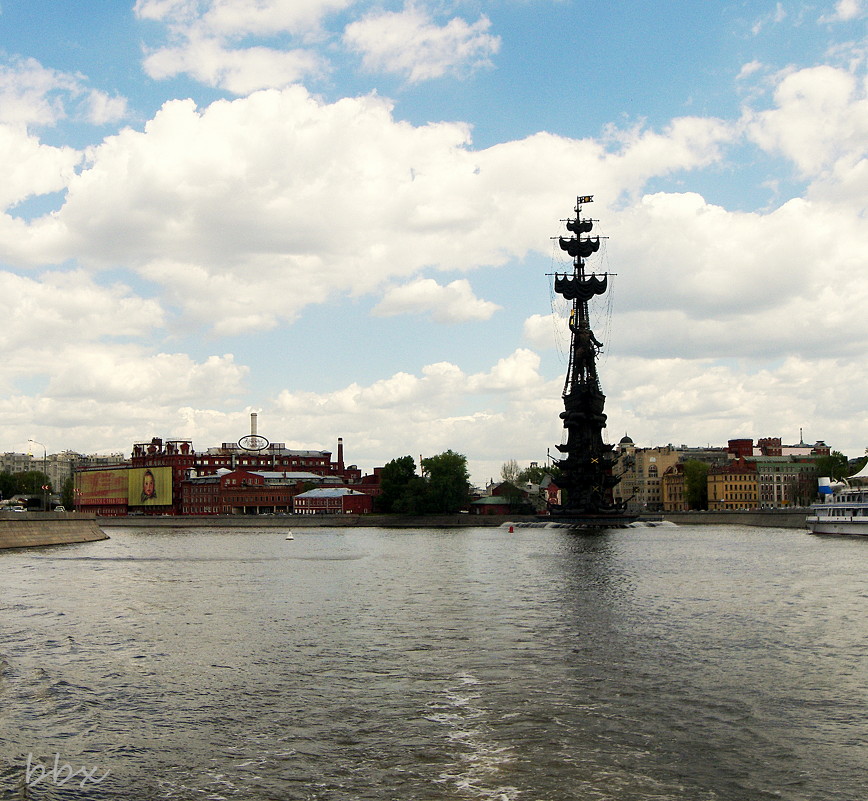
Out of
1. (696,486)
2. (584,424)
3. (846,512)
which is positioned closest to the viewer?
(846,512)

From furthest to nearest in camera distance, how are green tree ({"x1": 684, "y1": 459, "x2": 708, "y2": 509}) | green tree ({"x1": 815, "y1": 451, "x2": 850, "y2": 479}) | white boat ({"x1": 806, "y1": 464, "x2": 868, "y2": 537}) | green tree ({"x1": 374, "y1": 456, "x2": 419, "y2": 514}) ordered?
green tree ({"x1": 684, "y1": 459, "x2": 708, "y2": 509}), green tree ({"x1": 815, "y1": 451, "x2": 850, "y2": 479}), green tree ({"x1": 374, "y1": 456, "x2": 419, "y2": 514}), white boat ({"x1": 806, "y1": 464, "x2": 868, "y2": 537})

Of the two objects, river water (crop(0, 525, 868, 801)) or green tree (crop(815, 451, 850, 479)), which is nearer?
river water (crop(0, 525, 868, 801))

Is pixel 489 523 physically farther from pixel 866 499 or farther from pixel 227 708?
pixel 227 708

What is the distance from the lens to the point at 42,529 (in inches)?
3253

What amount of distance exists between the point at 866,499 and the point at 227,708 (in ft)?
293

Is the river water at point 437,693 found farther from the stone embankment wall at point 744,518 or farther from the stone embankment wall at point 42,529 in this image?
the stone embankment wall at point 744,518

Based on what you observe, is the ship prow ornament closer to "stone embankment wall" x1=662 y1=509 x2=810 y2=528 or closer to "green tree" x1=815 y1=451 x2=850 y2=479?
"stone embankment wall" x1=662 y1=509 x2=810 y2=528

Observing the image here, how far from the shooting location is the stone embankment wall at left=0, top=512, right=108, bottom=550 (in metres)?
76.6

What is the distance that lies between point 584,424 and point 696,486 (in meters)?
57.5

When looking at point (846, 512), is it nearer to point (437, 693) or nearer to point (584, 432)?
point (584, 432)

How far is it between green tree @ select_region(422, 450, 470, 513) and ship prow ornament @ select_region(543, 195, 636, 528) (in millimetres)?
18668

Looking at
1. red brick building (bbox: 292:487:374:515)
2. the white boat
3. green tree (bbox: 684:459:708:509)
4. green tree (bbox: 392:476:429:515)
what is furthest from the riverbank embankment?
green tree (bbox: 684:459:708:509)

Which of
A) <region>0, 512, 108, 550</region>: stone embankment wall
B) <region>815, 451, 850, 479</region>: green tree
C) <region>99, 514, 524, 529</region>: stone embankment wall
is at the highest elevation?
<region>815, 451, 850, 479</region>: green tree

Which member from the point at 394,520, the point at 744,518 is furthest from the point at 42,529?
the point at 744,518
